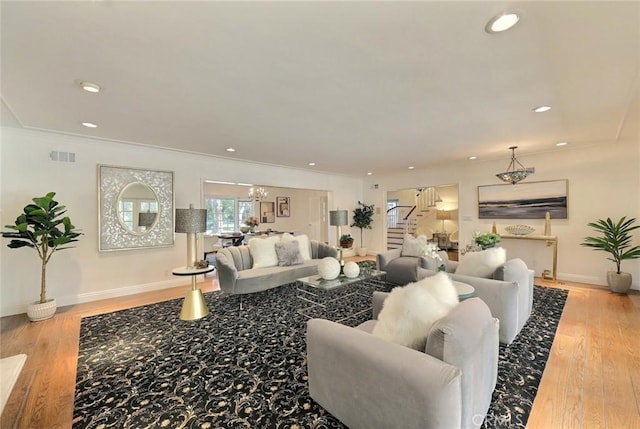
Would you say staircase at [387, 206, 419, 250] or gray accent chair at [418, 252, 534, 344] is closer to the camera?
gray accent chair at [418, 252, 534, 344]

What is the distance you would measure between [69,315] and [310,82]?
4.39m

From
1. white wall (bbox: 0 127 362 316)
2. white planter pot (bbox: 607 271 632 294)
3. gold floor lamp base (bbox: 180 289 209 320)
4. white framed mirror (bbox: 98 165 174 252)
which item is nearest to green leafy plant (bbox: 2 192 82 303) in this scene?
white wall (bbox: 0 127 362 316)

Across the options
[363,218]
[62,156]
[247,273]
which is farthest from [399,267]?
[62,156]

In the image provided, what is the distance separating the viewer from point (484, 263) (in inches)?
123

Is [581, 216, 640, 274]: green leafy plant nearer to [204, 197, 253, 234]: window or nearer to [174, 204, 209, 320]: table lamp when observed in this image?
[174, 204, 209, 320]: table lamp

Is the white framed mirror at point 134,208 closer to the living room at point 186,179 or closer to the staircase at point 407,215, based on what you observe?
the living room at point 186,179

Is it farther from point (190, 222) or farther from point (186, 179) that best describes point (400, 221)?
point (190, 222)

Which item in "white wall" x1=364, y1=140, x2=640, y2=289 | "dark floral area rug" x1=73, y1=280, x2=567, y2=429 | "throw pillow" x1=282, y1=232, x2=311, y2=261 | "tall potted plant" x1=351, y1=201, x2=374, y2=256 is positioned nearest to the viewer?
"dark floral area rug" x1=73, y1=280, x2=567, y2=429

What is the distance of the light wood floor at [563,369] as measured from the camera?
6.14ft

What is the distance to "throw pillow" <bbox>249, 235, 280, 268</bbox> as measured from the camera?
4578 mm

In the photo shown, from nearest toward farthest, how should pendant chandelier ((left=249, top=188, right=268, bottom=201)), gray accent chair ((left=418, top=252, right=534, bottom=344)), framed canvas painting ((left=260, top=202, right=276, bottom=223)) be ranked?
gray accent chair ((left=418, top=252, right=534, bottom=344)) → pendant chandelier ((left=249, top=188, right=268, bottom=201)) → framed canvas painting ((left=260, top=202, right=276, bottom=223))

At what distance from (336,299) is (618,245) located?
468cm

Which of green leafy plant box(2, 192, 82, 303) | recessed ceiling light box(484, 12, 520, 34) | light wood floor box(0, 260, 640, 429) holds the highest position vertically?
recessed ceiling light box(484, 12, 520, 34)

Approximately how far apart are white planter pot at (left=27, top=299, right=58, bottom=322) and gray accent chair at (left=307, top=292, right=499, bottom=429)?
3.92 meters
